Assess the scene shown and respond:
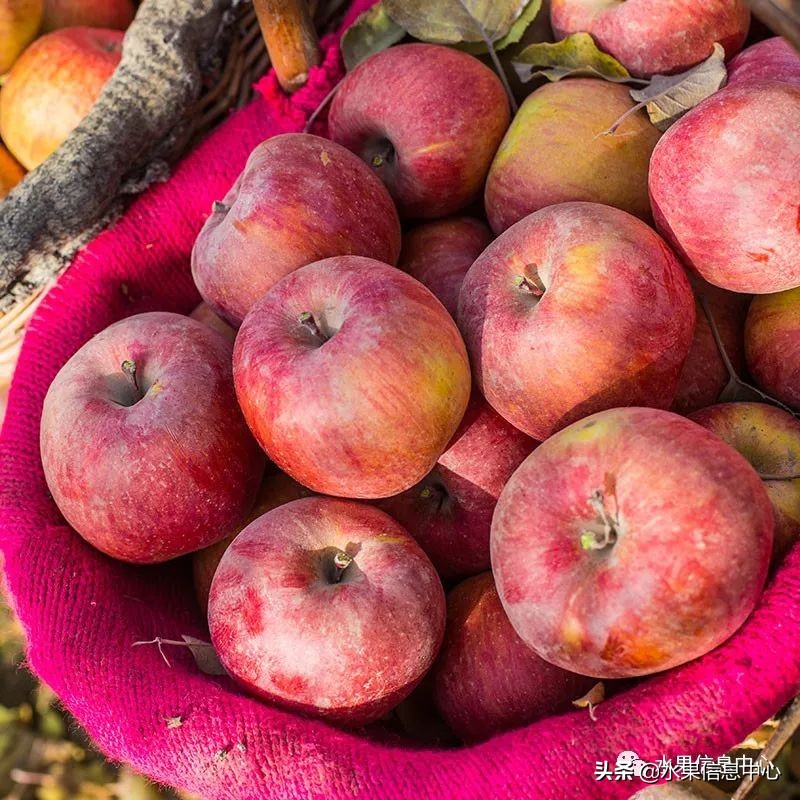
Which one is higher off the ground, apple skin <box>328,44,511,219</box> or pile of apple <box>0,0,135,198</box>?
pile of apple <box>0,0,135,198</box>

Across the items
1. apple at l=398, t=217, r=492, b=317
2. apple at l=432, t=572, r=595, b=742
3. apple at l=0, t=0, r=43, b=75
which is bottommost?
apple at l=432, t=572, r=595, b=742

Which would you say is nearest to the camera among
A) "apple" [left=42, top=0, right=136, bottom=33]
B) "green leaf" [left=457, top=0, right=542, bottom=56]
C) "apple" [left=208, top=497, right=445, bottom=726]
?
"apple" [left=208, top=497, right=445, bottom=726]

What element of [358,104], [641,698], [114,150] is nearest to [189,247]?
[114,150]

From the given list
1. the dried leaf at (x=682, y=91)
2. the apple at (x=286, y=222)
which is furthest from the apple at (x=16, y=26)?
the dried leaf at (x=682, y=91)

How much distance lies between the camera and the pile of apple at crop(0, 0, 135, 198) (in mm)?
1835

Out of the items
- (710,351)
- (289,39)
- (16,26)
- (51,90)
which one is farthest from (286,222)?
(16,26)

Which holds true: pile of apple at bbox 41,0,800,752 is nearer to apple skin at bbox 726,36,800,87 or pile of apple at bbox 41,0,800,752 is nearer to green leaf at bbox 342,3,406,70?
apple skin at bbox 726,36,800,87

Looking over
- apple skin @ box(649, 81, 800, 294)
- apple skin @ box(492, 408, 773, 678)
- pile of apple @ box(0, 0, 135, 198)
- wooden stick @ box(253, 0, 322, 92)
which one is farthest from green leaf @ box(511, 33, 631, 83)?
pile of apple @ box(0, 0, 135, 198)

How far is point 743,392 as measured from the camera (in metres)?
1.20

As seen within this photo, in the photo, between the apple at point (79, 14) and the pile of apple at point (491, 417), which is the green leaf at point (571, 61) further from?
the apple at point (79, 14)

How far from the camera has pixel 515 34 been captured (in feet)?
4.86

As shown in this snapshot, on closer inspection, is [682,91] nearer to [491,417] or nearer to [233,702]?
[491,417]

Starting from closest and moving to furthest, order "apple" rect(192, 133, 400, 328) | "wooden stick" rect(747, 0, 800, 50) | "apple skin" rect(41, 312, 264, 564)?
1. "wooden stick" rect(747, 0, 800, 50)
2. "apple skin" rect(41, 312, 264, 564)
3. "apple" rect(192, 133, 400, 328)

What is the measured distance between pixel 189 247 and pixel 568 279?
82 cm
